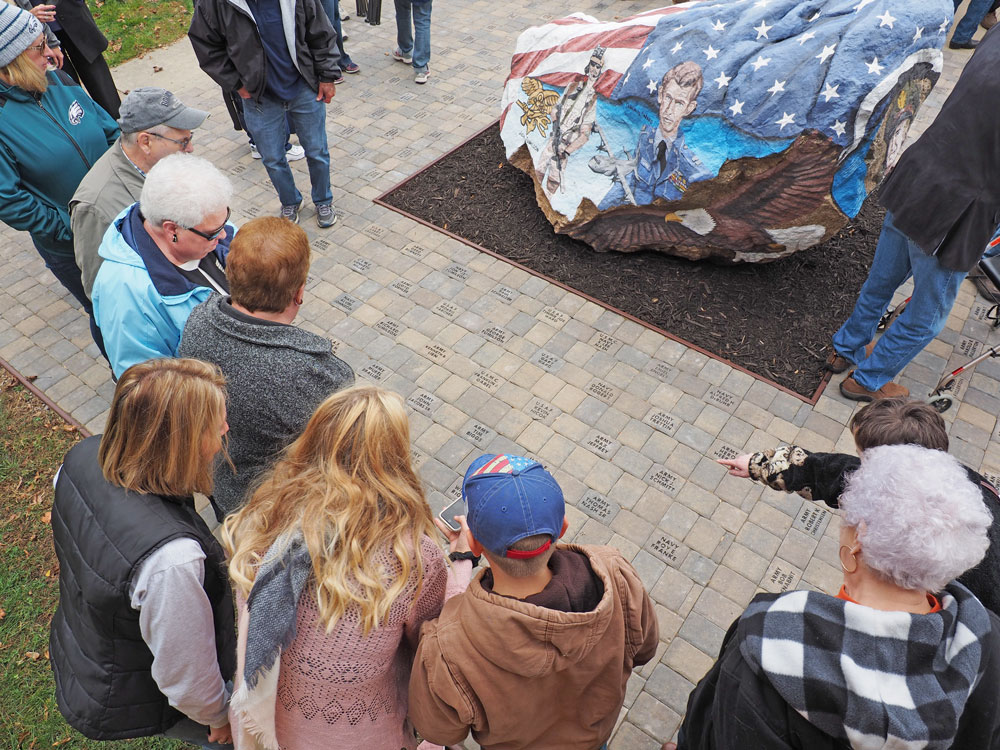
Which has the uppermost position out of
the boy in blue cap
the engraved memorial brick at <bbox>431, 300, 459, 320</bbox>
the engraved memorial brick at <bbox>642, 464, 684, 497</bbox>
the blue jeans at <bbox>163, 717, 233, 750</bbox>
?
the boy in blue cap

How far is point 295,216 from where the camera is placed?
5.57m

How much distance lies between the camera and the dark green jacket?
3.34 m

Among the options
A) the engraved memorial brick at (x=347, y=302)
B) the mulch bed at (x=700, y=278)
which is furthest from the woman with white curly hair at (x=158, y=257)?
the mulch bed at (x=700, y=278)

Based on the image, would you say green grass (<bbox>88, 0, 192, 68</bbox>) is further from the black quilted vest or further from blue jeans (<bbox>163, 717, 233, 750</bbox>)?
blue jeans (<bbox>163, 717, 233, 750</bbox>)

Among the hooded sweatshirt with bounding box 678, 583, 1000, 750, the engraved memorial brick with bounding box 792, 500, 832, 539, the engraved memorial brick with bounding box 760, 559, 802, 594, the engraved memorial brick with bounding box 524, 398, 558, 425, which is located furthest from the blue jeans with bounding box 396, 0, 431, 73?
the hooded sweatshirt with bounding box 678, 583, 1000, 750

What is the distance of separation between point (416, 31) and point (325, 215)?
9.40 ft

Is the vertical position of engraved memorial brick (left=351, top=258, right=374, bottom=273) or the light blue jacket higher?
the light blue jacket

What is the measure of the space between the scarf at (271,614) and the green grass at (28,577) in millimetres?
1559

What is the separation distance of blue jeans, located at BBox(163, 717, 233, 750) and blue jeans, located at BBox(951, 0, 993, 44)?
10250mm

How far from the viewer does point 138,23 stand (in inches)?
335

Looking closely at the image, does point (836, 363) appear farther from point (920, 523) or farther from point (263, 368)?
point (263, 368)

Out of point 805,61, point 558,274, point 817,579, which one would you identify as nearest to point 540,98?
point 558,274

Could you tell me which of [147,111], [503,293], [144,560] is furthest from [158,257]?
[503,293]

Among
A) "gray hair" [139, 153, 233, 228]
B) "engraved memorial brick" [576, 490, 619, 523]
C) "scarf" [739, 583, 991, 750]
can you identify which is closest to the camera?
"scarf" [739, 583, 991, 750]
